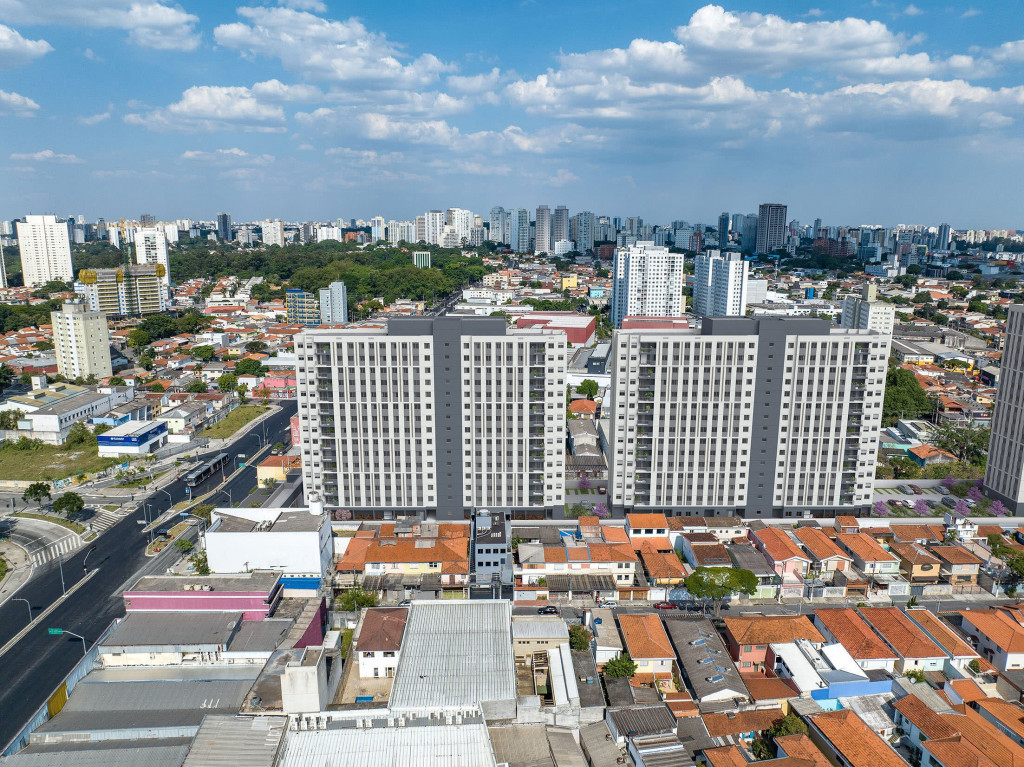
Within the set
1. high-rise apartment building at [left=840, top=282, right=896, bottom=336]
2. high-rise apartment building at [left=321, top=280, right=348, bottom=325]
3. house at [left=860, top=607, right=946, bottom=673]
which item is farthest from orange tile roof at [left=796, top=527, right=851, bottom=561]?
high-rise apartment building at [left=321, top=280, right=348, bottom=325]

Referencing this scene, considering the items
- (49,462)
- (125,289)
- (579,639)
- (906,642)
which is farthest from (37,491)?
(125,289)

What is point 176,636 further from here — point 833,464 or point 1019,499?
point 1019,499

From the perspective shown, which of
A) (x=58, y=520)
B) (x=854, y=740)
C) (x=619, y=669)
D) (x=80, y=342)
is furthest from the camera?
(x=80, y=342)

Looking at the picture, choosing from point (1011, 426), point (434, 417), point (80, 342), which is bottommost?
point (1011, 426)

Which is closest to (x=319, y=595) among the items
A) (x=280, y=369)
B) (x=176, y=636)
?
(x=176, y=636)

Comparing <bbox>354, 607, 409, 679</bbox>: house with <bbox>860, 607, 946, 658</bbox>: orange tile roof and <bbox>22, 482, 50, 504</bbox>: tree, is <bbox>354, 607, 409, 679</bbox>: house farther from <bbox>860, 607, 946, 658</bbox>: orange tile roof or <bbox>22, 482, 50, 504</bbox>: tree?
<bbox>22, 482, 50, 504</bbox>: tree

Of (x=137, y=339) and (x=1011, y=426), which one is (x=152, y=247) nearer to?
(x=137, y=339)
